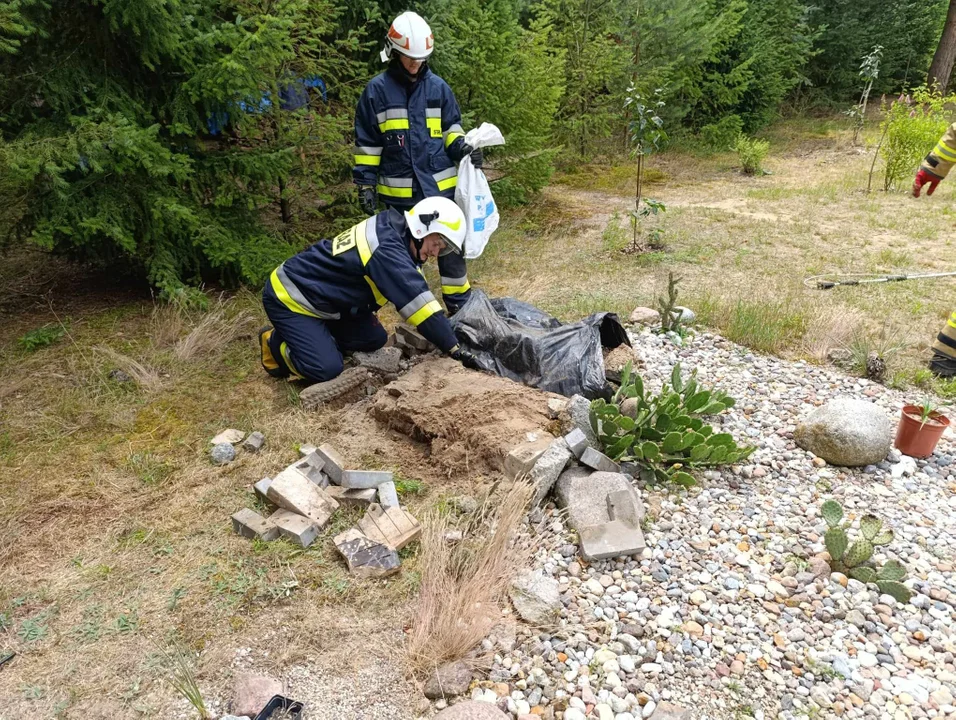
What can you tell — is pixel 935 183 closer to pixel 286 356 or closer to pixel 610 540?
pixel 610 540

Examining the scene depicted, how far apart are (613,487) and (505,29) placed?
6.23m

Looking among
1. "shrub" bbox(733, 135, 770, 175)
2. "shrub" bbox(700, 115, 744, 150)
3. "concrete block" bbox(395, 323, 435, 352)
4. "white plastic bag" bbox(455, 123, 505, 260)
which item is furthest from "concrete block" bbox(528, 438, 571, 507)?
"shrub" bbox(700, 115, 744, 150)

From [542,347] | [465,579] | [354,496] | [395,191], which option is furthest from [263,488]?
[395,191]

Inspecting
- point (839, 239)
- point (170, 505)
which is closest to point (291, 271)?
point (170, 505)

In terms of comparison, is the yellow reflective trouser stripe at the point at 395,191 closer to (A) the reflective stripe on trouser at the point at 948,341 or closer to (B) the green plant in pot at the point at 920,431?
(B) the green plant in pot at the point at 920,431

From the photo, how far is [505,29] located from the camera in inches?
282

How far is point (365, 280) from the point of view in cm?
380

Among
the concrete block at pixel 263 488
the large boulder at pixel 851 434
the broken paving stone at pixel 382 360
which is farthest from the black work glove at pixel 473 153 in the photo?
the large boulder at pixel 851 434

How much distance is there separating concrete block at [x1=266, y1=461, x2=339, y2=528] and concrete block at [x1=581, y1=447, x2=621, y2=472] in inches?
48.1

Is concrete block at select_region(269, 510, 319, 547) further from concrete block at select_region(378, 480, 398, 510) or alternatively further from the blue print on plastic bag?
the blue print on plastic bag

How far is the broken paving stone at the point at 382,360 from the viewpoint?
13.1 feet

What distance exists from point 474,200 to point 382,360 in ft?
5.26

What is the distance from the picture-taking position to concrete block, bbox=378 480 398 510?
2926 mm

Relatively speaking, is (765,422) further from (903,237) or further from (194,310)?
(903,237)
